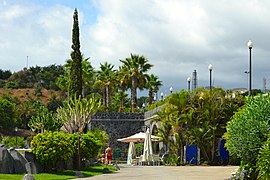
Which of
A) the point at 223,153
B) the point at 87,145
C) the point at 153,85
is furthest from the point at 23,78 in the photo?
the point at 87,145

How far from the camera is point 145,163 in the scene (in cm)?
3681

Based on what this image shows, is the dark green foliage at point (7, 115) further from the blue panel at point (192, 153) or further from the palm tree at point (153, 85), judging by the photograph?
the blue panel at point (192, 153)

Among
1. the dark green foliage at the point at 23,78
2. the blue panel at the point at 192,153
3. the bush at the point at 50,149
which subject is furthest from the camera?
the dark green foliage at the point at 23,78

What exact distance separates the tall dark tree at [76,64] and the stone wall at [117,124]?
46.6ft

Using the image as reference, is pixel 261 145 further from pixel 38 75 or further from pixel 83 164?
pixel 38 75

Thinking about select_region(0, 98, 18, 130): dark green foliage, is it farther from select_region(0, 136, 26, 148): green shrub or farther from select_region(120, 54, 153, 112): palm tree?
select_region(120, 54, 153, 112): palm tree

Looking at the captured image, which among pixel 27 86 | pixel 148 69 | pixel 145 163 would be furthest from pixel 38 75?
pixel 145 163

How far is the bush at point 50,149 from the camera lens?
22.8m

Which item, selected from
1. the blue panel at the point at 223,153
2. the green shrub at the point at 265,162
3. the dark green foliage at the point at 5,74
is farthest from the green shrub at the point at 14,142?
the dark green foliage at the point at 5,74

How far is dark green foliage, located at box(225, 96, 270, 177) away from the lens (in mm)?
15125

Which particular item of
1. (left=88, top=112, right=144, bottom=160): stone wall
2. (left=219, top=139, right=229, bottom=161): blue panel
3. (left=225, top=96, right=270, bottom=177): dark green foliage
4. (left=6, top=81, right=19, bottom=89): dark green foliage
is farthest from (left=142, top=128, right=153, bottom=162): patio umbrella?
(left=6, top=81, right=19, bottom=89): dark green foliage

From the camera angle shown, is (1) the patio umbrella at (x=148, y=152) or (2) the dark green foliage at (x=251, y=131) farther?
(1) the patio umbrella at (x=148, y=152)

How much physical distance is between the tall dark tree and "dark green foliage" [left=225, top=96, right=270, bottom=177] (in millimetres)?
21550

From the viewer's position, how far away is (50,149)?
22.8 metres
